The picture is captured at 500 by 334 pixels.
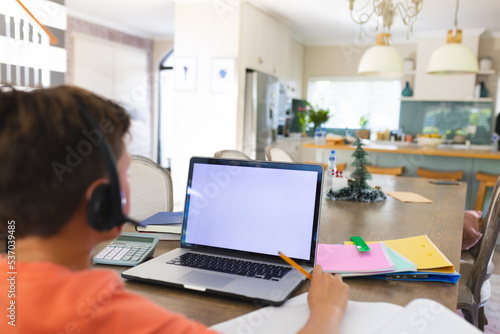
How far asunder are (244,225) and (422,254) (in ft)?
1.50

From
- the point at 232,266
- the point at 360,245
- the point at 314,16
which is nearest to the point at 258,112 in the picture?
the point at 314,16

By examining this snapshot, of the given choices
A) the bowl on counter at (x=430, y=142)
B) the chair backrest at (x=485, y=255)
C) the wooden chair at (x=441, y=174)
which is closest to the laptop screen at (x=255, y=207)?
the chair backrest at (x=485, y=255)

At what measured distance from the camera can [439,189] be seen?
2.45m

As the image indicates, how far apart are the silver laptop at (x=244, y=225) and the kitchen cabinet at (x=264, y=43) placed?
171 inches

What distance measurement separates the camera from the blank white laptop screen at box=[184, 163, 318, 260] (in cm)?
97

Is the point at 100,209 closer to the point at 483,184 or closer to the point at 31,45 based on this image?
the point at 31,45

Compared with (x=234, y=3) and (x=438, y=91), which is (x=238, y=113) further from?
(x=438, y=91)

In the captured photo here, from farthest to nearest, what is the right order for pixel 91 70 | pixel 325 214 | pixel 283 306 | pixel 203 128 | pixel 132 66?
1. pixel 132 66
2. pixel 91 70
3. pixel 203 128
4. pixel 325 214
5. pixel 283 306

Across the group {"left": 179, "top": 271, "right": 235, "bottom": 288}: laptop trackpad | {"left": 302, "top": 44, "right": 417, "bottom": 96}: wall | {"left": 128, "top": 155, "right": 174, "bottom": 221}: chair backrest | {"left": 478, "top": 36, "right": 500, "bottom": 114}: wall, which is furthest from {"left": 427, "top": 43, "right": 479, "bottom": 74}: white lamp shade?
{"left": 302, "top": 44, "right": 417, "bottom": 96}: wall

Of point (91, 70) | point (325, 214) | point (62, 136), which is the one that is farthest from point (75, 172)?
point (91, 70)

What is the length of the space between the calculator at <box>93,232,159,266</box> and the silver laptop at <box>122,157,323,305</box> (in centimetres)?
5

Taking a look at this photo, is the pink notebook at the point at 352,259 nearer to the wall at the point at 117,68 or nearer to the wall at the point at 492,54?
the wall at the point at 117,68

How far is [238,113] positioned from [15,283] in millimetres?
4797

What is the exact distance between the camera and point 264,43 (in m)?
5.73
